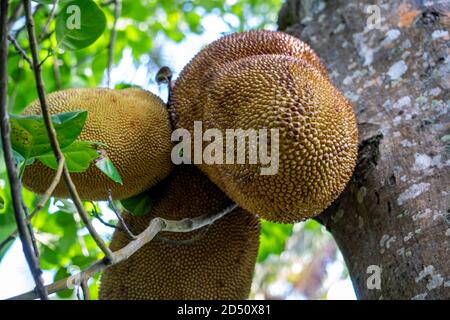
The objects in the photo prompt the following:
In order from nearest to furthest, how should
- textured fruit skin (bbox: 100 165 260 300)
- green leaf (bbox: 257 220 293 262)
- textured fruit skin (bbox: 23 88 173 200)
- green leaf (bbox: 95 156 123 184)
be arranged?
1. green leaf (bbox: 95 156 123 184)
2. textured fruit skin (bbox: 23 88 173 200)
3. textured fruit skin (bbox: 100 165 260 300)
4. green leaf (bbox: 257 220 293 262)

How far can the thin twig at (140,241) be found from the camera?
1004mm

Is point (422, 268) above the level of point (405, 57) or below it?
below

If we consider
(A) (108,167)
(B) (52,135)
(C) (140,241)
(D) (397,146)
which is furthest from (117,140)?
(D) (397,146)

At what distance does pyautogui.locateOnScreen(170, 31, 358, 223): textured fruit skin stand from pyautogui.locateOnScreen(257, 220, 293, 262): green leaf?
43.0 inches

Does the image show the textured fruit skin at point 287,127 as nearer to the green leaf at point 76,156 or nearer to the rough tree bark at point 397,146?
the rough tree bark at point 397,146

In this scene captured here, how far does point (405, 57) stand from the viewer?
Answer: 1742mm

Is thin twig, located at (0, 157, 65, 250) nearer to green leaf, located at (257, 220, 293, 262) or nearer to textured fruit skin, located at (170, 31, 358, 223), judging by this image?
textured fruit skin, located at (170, 31, 358, 223)

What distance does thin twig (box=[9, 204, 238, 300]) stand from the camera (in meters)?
1.00

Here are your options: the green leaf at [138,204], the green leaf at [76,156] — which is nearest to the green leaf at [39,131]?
the green leaf at [76,156]

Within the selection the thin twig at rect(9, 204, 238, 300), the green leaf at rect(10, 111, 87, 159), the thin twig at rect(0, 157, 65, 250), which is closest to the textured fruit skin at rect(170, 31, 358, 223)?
Answer: the thin twig at rect(9, 204, 238, 300)

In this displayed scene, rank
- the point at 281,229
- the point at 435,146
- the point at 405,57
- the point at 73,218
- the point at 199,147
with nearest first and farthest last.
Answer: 1. the point at 435,146
2. the point at 199,147
3. the point at 405,57
4. the point at 73,218
5. the point at 281,229
